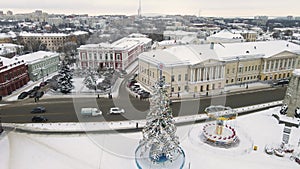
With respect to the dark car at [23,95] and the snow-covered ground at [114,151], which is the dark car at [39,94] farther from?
the snow-covered ground at [114,151]

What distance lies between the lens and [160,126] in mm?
14625

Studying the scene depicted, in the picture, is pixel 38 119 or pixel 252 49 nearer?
pixel 38 119

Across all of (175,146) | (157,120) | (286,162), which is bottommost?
(286,162)

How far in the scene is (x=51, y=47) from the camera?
72.7 meters

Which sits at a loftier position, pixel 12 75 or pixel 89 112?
pixel 12 75

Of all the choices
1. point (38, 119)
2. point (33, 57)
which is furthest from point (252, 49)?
point (33, 57)

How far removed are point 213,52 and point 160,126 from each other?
75.2 feet

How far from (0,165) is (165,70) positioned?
69.7ft

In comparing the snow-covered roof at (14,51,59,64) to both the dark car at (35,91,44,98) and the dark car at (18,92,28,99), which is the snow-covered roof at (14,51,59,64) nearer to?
the dark car at (18,92,28,99)

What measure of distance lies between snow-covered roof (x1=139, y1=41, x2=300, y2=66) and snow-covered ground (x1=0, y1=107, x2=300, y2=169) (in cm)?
1281

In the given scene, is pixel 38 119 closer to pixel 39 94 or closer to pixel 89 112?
pixel 89 112

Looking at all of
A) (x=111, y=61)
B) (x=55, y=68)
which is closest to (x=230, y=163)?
(x=111, y=61)

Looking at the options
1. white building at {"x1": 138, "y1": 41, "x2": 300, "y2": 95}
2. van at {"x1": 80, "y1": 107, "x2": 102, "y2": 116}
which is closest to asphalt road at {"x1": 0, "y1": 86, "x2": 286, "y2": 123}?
van at {"x1": 80, "y1": 107, "x2": 102, "y2": 116}

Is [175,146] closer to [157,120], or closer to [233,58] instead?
[157,120]
